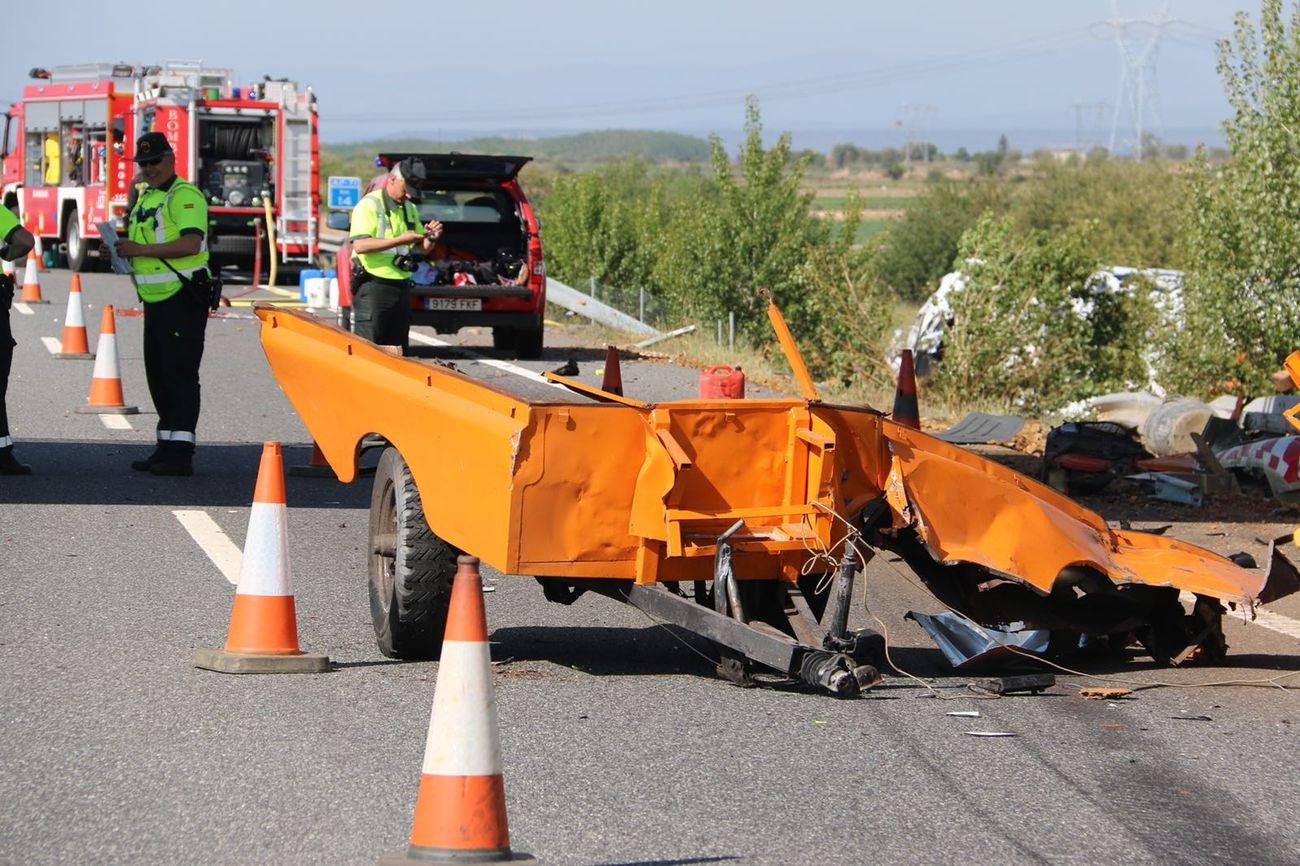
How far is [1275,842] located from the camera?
484 centimetres

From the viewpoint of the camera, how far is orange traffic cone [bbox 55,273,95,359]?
57.3 ft

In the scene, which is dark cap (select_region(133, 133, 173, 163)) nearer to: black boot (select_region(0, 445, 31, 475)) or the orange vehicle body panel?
black boot (select_region(0, 445, 31, 475))

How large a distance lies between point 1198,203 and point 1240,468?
8.54 meters

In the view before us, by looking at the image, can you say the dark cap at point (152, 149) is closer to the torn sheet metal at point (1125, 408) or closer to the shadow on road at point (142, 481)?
the shadow on road at point (142, 481)

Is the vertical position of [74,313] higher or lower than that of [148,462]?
higher

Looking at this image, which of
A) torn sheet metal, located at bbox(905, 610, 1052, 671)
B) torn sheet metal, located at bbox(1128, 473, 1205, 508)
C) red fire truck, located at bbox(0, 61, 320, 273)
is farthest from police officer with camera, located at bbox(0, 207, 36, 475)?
red fire truck, located at bbox(0, 61, 320, 273)

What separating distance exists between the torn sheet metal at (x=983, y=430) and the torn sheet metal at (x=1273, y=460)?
5.98 ft

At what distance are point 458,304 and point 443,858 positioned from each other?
1471cm

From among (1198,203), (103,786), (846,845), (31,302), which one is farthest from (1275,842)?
(31,302)

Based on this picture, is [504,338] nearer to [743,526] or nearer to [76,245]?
[743,526]

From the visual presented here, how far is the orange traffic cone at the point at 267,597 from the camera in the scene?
6.34 meters

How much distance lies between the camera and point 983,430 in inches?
547

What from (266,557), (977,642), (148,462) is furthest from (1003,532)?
(148,462)

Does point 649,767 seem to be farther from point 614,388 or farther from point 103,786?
point 614,388
